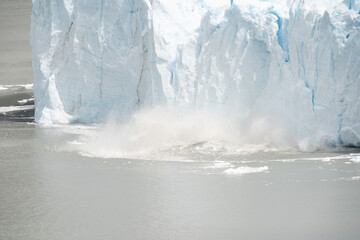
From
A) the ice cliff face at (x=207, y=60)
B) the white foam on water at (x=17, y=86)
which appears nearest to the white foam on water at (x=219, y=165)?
the ice cliff face at (x=207, y=60)

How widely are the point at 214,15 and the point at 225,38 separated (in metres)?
0.62

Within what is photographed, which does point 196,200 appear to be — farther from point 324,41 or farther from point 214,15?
point 214,15

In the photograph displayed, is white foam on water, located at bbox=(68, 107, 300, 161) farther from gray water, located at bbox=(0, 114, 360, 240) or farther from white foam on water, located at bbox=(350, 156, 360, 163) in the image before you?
white foam on water, located at bbox=(350, 156, 360, 163)

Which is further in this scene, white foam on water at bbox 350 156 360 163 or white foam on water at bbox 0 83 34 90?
white foam on water at bbox 0 83 34 90

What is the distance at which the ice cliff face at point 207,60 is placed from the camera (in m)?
9.56

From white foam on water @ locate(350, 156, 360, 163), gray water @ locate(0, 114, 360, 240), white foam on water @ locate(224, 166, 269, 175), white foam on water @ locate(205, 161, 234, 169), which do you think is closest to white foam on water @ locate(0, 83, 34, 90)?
gray water @ locate(0, 114, 360, 240)

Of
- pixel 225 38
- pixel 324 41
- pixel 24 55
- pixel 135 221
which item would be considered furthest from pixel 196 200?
pixel 24 55

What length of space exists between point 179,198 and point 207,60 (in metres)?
4.31

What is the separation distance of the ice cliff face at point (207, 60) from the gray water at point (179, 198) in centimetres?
94

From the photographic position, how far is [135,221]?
22.1 feet

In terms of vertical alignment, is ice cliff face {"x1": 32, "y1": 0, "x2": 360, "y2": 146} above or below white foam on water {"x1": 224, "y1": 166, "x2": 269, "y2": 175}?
above

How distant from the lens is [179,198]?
7.46m

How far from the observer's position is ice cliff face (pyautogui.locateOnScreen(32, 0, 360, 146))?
31.4 feet

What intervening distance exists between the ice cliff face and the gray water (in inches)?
36.9
